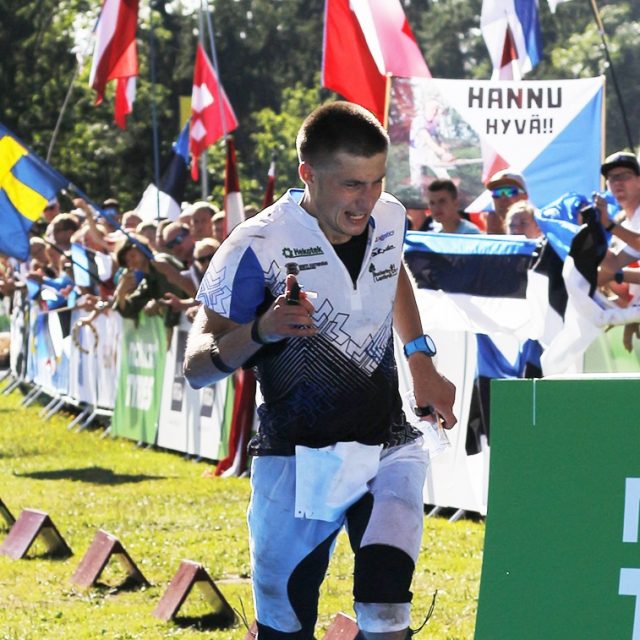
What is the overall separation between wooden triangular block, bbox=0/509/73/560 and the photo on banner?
393 cm

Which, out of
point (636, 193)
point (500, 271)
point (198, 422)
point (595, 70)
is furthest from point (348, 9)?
point (595, 70)

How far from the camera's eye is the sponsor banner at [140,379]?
15516 millimetres

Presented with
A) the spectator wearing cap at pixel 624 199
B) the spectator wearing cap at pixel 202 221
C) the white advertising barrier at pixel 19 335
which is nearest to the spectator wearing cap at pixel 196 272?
the spectator wearing cap at pixel 202 221

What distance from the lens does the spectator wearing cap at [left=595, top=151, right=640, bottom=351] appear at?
8773 millimetres

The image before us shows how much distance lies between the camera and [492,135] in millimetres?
12234

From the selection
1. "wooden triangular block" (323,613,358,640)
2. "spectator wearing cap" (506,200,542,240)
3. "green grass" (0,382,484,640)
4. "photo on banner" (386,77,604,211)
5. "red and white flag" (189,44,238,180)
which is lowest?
"green grass" (0,382,484,640)

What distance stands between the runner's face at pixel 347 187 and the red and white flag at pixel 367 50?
8884 mm

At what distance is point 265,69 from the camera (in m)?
79.8

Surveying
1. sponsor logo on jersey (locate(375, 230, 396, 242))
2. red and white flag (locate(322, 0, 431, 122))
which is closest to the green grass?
sponsor logo on jersey (locate(375, 230, 396, 242))

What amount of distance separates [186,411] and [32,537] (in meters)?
4.96

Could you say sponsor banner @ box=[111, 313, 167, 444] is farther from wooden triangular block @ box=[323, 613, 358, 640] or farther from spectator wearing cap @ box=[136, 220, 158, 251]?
wooden triangular block @ box=[323, 613, 358, 640]

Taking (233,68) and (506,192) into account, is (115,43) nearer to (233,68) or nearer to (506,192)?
(506,192)

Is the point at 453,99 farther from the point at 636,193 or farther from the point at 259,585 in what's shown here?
the point at 259,585

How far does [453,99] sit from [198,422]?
3828mm
